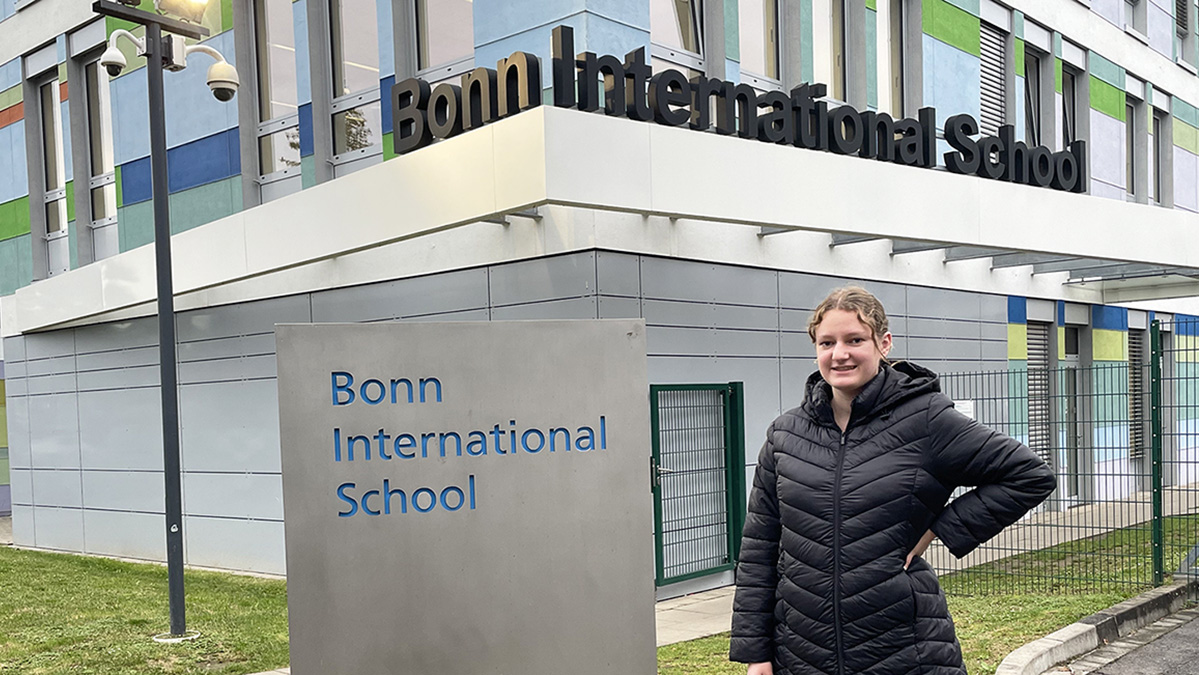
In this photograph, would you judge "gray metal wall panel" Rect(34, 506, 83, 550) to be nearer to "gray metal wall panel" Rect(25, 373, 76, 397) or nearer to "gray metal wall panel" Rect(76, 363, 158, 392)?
"gray metal wall panel" Rect(25, 373, 76, 397)

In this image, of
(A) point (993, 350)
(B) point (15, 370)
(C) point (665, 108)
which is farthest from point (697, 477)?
(B) point (15, 370)

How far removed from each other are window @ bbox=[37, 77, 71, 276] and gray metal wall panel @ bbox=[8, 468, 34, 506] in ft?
10.2

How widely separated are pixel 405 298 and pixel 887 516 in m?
8.08

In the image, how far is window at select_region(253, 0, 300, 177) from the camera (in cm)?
1247

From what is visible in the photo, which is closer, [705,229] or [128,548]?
[705,229]

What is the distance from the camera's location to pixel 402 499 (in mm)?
3473

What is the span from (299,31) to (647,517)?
10002 mm

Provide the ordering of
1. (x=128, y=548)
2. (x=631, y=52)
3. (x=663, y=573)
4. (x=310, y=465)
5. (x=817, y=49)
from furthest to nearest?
1. (x=128, y=548)
2. (x=817, y=49)
3. (x=663, y=573)
4. (x=631, y=52)
5. (x=310, y=465)

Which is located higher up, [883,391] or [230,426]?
[883,391]

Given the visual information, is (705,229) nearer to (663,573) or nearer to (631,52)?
(631,52)

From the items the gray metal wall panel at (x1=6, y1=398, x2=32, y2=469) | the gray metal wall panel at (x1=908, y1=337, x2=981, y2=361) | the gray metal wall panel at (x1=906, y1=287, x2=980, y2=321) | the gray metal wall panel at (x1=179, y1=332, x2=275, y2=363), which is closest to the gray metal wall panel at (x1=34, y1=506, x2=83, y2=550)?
the gray metal wall panel at (x1=6, y1=398, x2=32, y2=469)

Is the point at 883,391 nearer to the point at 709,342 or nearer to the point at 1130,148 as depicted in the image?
the point at 709,342

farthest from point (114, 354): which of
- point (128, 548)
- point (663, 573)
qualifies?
point (663, 573)

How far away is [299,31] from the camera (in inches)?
480
